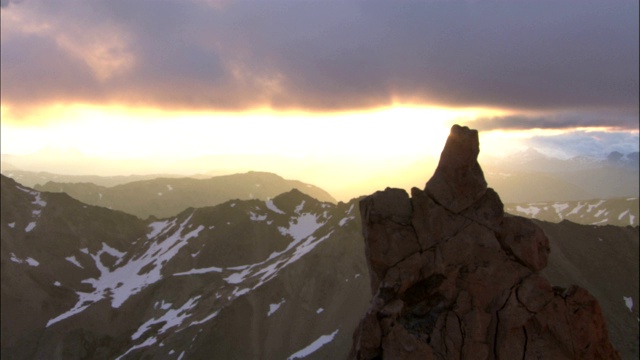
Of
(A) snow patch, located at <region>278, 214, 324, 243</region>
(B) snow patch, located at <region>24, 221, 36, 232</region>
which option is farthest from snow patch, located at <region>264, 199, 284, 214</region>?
(B) snow patch, located at <region>24, 221, 36, 232</region>

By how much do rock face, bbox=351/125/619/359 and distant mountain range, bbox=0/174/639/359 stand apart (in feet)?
195

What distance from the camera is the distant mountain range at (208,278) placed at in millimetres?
102250

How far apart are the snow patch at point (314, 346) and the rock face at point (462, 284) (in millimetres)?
63181

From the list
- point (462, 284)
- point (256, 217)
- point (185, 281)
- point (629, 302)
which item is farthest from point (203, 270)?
point (462, 284)

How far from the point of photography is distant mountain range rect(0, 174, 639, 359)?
4026 inches

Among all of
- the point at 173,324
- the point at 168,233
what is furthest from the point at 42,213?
the point at 173,324

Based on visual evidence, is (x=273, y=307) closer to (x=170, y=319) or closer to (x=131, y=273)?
(x=170, y=319)

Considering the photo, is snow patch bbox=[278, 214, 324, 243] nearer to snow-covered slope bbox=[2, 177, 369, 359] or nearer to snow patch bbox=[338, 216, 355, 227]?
snow-covered slope bbox=[2, 177, 369, 359]

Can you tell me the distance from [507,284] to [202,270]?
11892 centimetres

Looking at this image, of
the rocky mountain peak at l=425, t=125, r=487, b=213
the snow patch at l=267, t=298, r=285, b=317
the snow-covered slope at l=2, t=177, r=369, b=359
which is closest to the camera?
the rocky mountain peak at l=425, t=125, r=487, b=213

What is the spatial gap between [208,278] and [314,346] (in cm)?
4751

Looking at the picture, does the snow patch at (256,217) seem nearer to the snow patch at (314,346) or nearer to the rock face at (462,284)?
the snow patch at (314,346)

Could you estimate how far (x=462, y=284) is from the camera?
29.6 m

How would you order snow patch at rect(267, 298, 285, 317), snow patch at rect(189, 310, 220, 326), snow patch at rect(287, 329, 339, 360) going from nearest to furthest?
snow patch at rect(287, 329, 339, 360) → snow patch at rect(189, 310, 220, 326) → snow patch at rect(267, 298, 285, 317)
